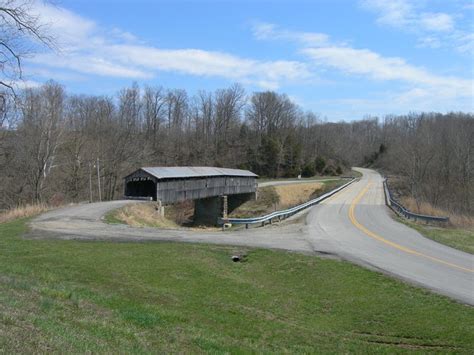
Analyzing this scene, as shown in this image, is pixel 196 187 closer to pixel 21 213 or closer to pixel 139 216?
pixel 139 216

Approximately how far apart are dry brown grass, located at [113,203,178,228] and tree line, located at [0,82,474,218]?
9.14 m

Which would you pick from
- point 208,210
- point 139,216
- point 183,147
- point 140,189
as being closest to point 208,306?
point 139,216

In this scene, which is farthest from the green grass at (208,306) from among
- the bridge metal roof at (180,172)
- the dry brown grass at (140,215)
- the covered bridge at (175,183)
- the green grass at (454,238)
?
the bridge metal roof at (180,172)

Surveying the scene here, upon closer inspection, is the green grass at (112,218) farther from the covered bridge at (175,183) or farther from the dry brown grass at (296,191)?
the dry brown grass at (296,191)

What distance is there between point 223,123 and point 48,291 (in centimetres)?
9860

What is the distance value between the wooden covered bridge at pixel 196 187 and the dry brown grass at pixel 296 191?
4.81m

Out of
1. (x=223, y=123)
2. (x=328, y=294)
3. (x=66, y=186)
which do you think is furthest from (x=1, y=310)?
(x=223, y=123)

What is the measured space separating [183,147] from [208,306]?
8577 cm

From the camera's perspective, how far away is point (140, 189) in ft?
137

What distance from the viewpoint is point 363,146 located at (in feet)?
500

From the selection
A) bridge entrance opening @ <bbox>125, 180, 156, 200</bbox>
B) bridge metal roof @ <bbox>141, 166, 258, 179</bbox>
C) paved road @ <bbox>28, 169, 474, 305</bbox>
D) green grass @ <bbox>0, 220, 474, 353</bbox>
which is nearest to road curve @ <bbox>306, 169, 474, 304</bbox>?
paved road @ <bbox>28, 169, 474, 305</bbox>

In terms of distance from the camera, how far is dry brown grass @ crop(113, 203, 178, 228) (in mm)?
28264

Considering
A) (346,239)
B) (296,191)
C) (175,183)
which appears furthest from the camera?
(296,191)

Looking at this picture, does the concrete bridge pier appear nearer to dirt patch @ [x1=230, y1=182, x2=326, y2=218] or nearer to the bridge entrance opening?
dirt patch @ [x1=230, y1=182, x2=326, y2=218]
